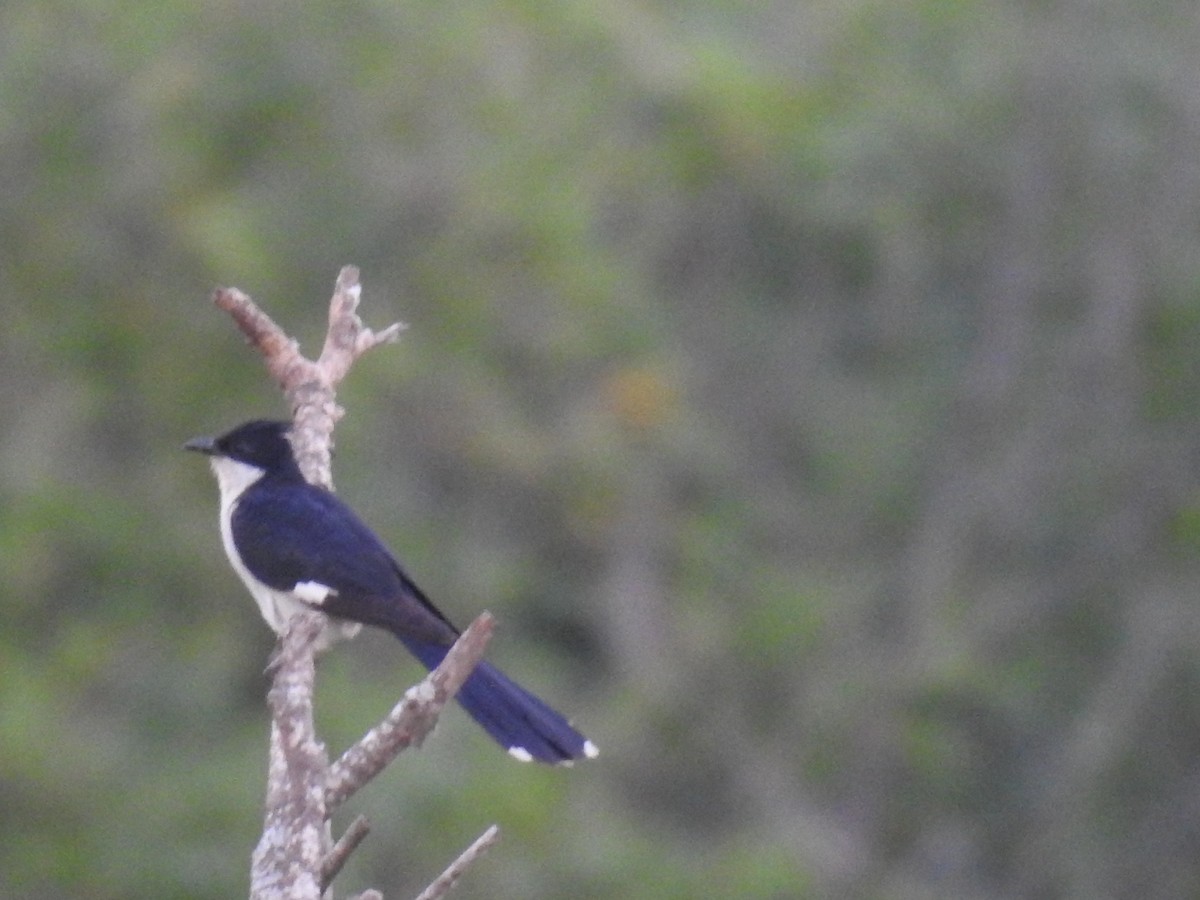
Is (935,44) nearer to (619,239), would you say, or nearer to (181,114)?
(619,239)

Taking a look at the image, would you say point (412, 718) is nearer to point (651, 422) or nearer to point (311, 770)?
point (311, 770)

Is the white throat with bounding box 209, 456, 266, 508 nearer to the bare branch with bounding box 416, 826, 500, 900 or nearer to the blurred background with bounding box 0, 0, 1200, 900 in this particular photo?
the bare branch with bounding box 416, 826, 500, 900

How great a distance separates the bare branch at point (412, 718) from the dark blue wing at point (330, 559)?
1609mm

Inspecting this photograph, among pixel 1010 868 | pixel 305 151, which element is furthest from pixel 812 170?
pixel 1010 868

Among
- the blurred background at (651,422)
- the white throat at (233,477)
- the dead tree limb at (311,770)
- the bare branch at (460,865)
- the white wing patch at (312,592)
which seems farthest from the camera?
the blurred background at (651,422)

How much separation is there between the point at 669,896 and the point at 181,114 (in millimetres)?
4359

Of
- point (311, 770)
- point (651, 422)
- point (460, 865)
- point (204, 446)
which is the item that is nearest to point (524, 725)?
point (311, 770)

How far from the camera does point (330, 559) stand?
554 centimetres

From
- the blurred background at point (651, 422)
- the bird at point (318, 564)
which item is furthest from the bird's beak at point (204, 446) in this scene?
the blurred background at point (651, 422)

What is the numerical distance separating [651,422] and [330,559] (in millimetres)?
6135

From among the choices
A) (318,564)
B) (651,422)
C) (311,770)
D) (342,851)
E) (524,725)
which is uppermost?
(651,422)

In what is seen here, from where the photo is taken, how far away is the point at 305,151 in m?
10.0

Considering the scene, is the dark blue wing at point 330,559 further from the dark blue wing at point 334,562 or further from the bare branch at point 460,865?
the bare branch at point 460,865

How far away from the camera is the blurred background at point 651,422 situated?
9680 mm
